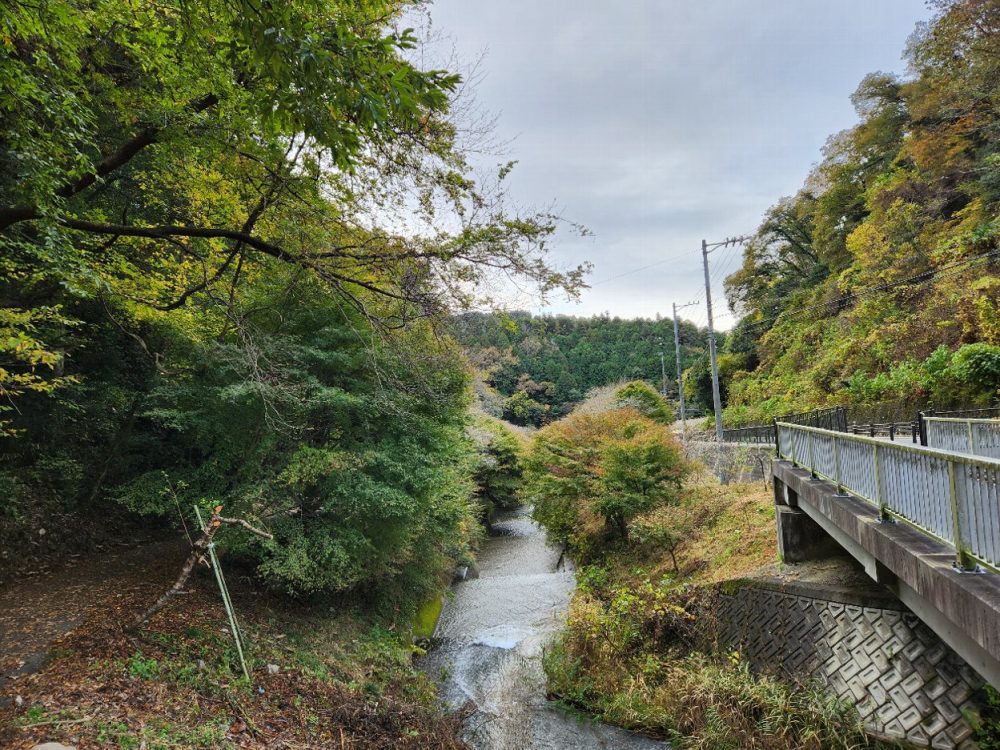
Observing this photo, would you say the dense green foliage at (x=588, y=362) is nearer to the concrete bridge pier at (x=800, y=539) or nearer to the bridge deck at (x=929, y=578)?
the concrete bridge pier at (x=800, y=539)

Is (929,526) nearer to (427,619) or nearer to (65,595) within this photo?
(65,595)

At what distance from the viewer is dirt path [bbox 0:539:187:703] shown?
5613 millimetres

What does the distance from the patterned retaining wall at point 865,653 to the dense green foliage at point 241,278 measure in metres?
6.37

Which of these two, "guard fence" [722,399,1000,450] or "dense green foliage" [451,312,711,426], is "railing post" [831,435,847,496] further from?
"dense green foliage" [451,312,711,426]

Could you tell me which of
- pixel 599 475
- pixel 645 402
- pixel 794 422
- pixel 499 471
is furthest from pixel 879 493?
pixel 645 402

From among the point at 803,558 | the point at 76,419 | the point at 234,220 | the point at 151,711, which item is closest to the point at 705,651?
the point at 803,558

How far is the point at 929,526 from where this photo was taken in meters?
4.21

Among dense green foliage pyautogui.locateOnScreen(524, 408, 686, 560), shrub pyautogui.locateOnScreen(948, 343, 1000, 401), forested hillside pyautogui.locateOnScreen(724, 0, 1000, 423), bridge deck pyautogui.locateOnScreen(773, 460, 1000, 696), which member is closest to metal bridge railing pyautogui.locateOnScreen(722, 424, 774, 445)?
forested hillside pyautogui.locateOnScreen(724, 0, 1000, 423)

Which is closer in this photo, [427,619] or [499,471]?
[427,619]

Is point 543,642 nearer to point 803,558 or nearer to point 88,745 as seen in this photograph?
point 803,558

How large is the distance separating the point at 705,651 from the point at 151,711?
8320 mm

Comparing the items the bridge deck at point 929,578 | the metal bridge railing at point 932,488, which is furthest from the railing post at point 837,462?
the bridge deck at point 929,578

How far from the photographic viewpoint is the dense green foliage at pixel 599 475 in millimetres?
14547

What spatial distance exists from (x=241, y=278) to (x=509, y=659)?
30.4 ft
